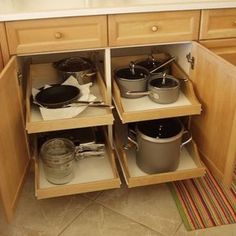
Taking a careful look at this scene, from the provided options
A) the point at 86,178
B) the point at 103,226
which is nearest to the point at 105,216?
the point at 103,226

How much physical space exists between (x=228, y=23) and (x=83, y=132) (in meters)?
0.85

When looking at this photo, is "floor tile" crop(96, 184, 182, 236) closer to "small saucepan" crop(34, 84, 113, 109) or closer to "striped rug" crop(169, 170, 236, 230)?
"striped rug" crop(169, 170, 236, 230)

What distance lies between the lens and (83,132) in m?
1.65

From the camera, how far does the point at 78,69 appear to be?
157cm

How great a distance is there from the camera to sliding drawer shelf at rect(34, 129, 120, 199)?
133cm

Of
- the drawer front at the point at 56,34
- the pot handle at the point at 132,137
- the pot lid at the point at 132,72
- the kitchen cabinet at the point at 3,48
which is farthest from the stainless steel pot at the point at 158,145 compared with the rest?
the kitchen cabinet at the point at 3,48

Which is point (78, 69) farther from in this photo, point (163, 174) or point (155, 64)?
point (163, 174)

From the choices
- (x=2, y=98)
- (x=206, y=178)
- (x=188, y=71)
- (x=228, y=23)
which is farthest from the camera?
(x=206, y=178)

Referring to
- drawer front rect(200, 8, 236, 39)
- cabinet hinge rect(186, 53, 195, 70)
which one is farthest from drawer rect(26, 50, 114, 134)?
drawer front rect(200, 8, 236, 39)

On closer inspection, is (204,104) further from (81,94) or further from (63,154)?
(63,154)

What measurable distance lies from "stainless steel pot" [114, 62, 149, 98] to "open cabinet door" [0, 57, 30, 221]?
45 centimetres

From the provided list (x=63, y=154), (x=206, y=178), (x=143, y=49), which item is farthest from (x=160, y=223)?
(x=143, y=49)

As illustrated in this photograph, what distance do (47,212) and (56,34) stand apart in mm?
781

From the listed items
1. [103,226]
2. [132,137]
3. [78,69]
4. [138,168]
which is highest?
[78,69]
